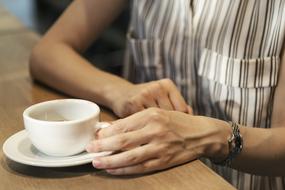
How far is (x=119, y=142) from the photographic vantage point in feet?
2.68

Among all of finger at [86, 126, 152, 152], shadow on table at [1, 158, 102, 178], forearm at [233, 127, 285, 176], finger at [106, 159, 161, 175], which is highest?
finger at [86, 126, 152, 152]

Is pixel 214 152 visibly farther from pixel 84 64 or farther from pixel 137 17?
pixel 137 17

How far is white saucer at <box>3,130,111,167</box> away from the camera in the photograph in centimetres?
81

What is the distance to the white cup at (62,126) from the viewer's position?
794 millimetres

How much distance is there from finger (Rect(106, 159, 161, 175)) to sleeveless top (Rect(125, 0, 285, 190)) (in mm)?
456

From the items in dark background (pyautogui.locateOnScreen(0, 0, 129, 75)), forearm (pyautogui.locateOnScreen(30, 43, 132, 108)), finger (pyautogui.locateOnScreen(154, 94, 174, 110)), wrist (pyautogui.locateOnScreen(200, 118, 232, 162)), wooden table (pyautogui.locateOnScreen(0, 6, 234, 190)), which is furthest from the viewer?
dark background (pyautogui.locateOnScreen(0, 0, 129, 75))

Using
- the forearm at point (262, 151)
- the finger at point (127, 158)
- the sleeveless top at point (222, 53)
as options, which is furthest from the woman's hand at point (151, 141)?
the sleeveless top at point (222, 53)

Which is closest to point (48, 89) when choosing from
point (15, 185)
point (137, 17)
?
point (137, 17)

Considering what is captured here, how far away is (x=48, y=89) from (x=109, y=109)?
18cm

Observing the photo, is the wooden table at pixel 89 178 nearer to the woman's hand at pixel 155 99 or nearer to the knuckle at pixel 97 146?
the knuckle at pixel 97 146

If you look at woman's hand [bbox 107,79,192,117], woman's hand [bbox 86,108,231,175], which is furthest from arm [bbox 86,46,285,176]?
woman's hand [bbox 107,79,192,117]

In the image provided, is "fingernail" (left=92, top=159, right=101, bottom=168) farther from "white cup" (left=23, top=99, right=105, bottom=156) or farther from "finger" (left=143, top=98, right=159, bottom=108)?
"finger" (left=143, top=98, right=159, bottom=108)

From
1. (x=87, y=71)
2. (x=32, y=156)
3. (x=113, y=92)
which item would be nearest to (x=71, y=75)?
(x=87, y=71)

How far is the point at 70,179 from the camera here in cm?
80
